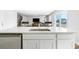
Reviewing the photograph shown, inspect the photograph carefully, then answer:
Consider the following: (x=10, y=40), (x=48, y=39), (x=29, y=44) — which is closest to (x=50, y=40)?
(x=48, y=39)

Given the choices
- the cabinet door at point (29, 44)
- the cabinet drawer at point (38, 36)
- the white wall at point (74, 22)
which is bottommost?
the cabinet door at point (29, 44)

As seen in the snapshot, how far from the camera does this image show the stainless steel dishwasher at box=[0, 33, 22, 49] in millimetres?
700

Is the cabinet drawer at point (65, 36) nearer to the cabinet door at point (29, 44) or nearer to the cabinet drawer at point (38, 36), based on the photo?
the cabinet drawer at point (38, 36)

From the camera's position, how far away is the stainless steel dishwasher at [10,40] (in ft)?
2.30

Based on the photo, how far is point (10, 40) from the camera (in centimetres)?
74

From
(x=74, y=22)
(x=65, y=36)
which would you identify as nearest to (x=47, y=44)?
(x=65, y=36)

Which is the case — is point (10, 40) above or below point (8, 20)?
below

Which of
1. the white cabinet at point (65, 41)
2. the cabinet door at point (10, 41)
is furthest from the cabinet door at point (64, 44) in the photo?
the cabinet door at point (10, 41)

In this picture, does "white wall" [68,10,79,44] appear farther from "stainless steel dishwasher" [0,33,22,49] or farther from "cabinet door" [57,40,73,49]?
"stainless steel dishwasher" [0,33,22,49]

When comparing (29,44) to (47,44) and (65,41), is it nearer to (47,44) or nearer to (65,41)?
(47,44)

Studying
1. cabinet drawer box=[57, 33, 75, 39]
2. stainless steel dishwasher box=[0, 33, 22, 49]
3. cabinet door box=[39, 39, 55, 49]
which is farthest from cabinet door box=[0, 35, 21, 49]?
cabinet drawer box=[57, 33, 75, 39]
